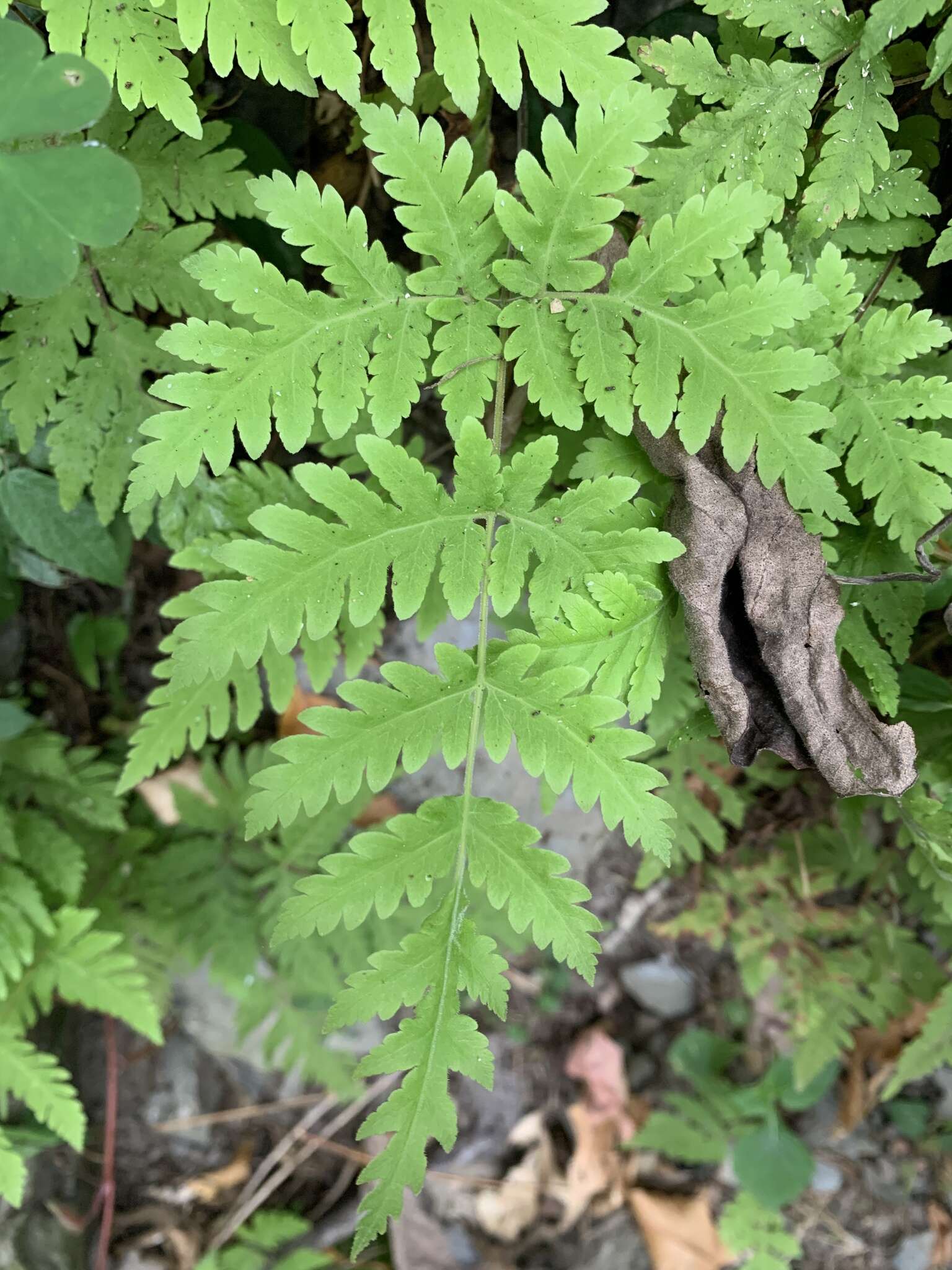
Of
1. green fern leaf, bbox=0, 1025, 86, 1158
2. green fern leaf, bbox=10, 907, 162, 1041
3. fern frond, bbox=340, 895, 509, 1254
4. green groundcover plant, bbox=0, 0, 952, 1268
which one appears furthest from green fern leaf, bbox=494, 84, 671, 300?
green fern leaf, bbox=0, 1025, 86, 1158

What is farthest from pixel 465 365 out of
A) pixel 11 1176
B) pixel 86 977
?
pixel 11 1176

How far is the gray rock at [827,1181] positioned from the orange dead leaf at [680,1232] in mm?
463

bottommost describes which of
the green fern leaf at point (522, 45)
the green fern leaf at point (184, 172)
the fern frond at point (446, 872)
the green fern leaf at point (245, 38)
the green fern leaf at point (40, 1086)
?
the green fern leaf at point (40, 1086)

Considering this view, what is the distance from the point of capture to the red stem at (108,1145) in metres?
3.50

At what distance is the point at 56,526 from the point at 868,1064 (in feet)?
12.1

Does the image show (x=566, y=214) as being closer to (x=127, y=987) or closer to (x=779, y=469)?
(x=779, y=469)

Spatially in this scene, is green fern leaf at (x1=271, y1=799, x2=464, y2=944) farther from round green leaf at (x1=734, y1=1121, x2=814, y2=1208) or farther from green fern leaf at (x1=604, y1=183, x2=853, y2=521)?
round green leaf at (x1=734, y1=1121, x2=814, y2=1208)

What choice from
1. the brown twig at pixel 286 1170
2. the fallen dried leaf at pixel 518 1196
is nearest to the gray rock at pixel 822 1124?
the fallen dried leaf at pixel 518 1196

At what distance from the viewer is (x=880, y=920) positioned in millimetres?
2938

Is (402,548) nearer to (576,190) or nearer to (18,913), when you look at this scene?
(576,190)

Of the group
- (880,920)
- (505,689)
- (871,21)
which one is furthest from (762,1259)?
(871,21)

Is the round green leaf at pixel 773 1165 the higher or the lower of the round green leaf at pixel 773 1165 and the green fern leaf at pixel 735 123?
the lower

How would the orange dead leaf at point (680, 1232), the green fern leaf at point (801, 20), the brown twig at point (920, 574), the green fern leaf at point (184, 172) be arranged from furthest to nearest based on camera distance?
the orange dead leaf at point (680, 1232), the green fern leaf at point (184, 172), the brown twig at point (920, 574), the green fern leaf at point (801, 20)

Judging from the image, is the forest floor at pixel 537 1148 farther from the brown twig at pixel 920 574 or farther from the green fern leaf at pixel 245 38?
the green fern leaf at pixel 245 38
